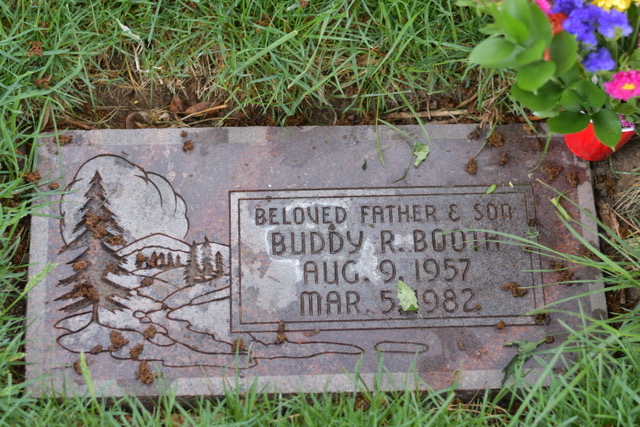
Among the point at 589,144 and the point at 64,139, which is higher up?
the point at 64,139

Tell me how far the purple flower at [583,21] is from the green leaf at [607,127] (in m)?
0.36

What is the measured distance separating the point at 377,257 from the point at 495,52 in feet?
2.89

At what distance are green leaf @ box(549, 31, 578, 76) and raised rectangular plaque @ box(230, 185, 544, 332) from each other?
2.17 feet

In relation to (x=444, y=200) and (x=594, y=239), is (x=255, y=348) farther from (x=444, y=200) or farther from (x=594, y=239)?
(x=594, y=239)

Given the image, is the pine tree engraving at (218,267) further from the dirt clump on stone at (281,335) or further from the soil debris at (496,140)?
the soil debris at (496,140)

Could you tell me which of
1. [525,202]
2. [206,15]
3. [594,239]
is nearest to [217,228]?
[206,15]

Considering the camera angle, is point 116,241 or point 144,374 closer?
point 144,374

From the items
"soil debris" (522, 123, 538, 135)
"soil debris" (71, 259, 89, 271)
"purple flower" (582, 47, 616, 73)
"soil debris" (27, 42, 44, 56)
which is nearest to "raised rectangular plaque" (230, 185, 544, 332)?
"soil debris" (522, 123, 538, 135)

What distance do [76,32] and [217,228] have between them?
37.1 inches

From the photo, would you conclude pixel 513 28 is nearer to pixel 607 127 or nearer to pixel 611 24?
pixel 611 24

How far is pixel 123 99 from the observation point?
2383 millimetres

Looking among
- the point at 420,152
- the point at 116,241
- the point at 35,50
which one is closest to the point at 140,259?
the point at 116,241

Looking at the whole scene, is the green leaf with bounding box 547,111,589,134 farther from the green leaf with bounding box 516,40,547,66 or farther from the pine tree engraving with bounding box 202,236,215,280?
the pine tree engraving with bounding box 202,236,215,280

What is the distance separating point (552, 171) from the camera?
7.21 ft
